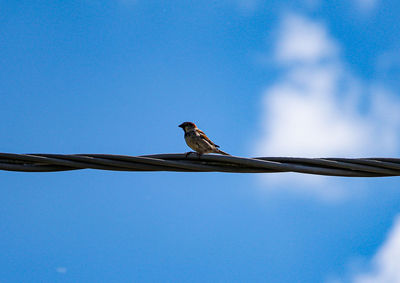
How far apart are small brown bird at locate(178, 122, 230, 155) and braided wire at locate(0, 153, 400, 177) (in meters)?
3.11

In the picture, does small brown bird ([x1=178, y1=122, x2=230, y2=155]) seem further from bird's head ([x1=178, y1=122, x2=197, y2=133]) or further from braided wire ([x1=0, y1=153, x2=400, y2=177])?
braided wire ([x1=0, y1=153, x2=400, y2=177])

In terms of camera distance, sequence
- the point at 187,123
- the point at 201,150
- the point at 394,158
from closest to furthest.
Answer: the point at 394,158 < the point at 201,150 < the point at 187,123

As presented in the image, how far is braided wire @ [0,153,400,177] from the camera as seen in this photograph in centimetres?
414

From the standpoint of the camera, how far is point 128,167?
13.8 feet

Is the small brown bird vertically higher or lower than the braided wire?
higher

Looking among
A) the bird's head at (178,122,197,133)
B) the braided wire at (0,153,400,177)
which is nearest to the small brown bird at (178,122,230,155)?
the bird's head at (178,122,197,133)

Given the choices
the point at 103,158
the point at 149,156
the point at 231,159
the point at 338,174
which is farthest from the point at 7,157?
the point at 338,174

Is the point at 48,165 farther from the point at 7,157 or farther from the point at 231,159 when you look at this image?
the point at 231,159

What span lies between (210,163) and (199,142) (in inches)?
126

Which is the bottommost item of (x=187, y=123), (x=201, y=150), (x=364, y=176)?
(x=364, y=176)

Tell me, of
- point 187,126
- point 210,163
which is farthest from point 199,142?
point 210,163

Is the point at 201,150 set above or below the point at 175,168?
above

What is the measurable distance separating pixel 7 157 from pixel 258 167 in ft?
6.33

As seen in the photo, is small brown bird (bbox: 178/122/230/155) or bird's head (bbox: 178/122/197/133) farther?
bird's head (bbox: 178/122/197/133)
